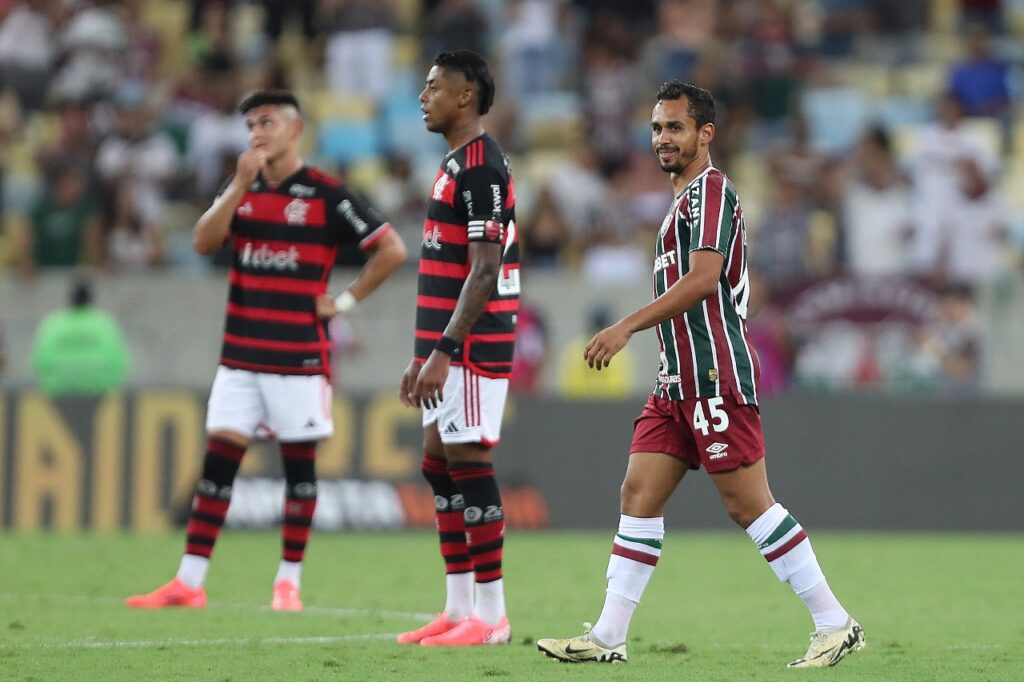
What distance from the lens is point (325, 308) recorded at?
30.8ft

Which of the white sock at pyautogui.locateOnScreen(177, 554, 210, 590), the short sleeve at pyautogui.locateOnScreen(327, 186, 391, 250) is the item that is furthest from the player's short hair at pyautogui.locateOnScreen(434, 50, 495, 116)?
the white sock at pyautogui.locateOnScreen(177, 554, 210, 590)

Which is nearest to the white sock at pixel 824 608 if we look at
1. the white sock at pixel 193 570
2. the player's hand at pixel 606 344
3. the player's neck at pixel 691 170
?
the player's hand at pixel 606 344

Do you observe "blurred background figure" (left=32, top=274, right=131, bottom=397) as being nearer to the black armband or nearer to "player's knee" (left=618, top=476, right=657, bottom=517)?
the black armband

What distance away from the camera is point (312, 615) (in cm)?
891

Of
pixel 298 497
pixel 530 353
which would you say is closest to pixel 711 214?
pixel 298 497

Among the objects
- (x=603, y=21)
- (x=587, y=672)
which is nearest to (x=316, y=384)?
(x=587, y=672)

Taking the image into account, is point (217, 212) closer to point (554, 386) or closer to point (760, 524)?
point (760, 524)

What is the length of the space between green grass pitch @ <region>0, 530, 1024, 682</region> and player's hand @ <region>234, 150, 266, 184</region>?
88.4 inches

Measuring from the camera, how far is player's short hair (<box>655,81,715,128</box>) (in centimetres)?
696

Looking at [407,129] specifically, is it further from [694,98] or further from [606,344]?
[606,344]

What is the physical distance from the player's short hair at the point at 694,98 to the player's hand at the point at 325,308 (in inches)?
114

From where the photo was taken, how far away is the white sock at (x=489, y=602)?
7.77m

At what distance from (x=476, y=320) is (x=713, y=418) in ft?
4.10

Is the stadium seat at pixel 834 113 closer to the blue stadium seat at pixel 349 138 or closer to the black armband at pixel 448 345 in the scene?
the blue stadium seat at pixel 349 138
